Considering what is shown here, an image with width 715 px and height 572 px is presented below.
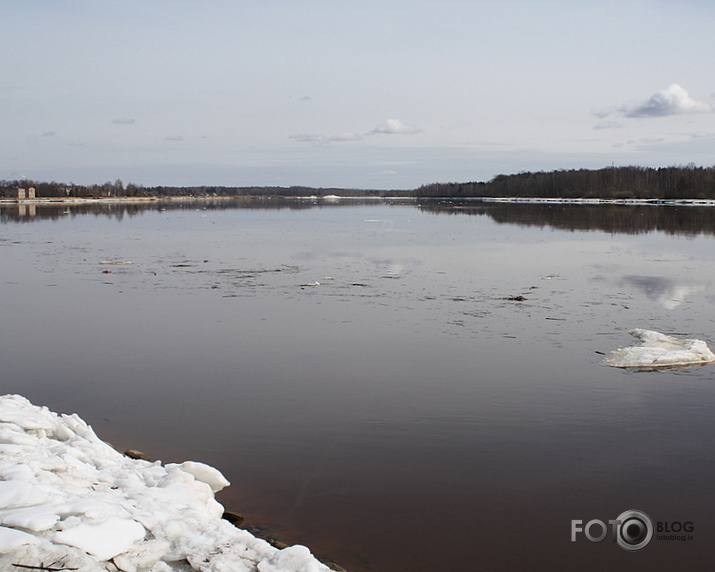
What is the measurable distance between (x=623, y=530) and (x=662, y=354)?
4413 mm

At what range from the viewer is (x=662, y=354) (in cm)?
838

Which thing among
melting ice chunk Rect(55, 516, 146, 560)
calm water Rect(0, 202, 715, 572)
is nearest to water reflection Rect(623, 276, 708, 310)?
calm water Rect(0, 202, 715, 572)

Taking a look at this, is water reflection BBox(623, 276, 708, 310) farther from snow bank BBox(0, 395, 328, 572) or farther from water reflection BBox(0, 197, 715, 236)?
water reflection BBox(0, 197, 715, 236)

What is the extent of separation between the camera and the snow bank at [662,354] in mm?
8180

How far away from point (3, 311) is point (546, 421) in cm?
989

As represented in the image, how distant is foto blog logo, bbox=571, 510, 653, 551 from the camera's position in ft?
14.5

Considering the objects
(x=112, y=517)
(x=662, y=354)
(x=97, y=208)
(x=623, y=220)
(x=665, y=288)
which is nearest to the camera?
(x=112, y=517)

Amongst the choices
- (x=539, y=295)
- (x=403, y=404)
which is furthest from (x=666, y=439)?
(x=539, y=295)

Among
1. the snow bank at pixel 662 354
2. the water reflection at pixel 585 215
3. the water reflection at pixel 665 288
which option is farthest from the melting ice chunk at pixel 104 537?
the water reflection at pixel 585 215

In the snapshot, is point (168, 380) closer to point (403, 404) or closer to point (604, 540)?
point (403, 404)

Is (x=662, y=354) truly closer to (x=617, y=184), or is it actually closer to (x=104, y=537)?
(x=104, y=537)

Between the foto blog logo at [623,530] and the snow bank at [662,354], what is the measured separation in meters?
3.78

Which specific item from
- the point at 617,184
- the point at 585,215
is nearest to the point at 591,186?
the point at 617,184

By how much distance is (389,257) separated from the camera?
20984 millimetres
